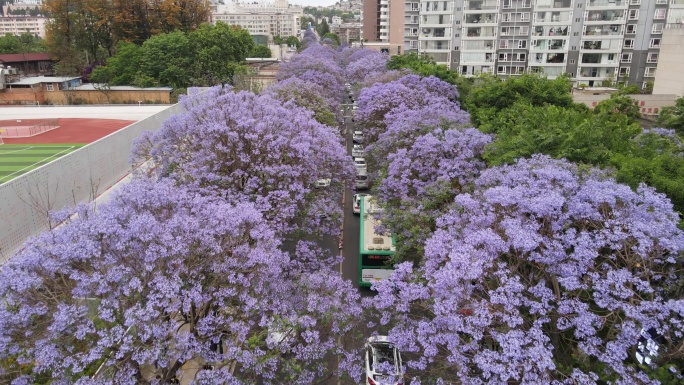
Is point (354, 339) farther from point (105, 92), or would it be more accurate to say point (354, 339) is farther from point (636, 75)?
point (105, 92)

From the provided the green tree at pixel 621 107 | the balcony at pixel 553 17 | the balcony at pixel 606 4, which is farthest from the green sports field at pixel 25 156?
the balcony at pixel 606 4

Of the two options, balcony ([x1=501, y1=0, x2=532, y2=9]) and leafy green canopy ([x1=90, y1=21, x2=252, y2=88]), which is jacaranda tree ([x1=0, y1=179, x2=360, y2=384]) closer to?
leafy green canopy ([x1=90, y1=21, x2=252, y2=88])

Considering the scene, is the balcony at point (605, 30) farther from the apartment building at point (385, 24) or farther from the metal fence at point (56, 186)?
the metal fence at point (56, 186)

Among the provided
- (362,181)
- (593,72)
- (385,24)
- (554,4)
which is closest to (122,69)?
(362,181)

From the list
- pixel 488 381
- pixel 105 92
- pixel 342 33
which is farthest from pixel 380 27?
pixel 488 381

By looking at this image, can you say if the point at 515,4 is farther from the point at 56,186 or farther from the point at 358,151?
the point at 56,186
